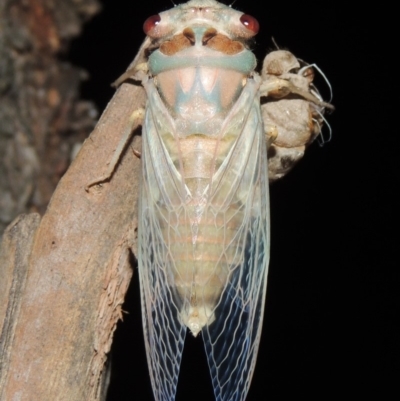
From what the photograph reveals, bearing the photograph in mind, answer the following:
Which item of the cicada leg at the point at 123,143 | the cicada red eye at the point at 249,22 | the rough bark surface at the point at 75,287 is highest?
the cicada red eye at the point at 249,22

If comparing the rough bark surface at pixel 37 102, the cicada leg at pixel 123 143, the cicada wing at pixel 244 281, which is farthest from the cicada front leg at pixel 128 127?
the rough bark surface at pixel 37 102

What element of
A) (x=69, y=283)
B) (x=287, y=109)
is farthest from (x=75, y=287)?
(x=287, y=109)

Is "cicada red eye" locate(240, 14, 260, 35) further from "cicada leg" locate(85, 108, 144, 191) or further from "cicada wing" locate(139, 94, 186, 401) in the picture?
"cicada wing" locate(139, 94, 186, 401)

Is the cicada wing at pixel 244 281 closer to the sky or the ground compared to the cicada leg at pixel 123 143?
closer to the ground

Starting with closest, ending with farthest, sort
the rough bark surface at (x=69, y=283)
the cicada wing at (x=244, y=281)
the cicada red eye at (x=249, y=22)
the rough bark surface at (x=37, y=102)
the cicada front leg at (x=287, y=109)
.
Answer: the rough bark surface at (x=69, y=283), the cicada wing at (x=244, y=281), the cicada front leg at (x=287, y=109), the cicada red eye at (x=249, y=22), the rough bark surface at (x=37, y=102)

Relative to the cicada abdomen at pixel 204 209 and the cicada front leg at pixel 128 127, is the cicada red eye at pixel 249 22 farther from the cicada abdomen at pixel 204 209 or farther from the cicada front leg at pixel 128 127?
the cicada front leg at pixel 128 127

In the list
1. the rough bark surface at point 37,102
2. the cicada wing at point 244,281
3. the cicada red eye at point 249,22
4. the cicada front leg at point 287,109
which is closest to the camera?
the cicada wing at point 244,281

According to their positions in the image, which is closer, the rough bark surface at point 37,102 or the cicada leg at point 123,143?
the cicada leg at point 123,143

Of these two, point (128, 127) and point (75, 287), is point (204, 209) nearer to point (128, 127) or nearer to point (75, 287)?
point (128, 127)
